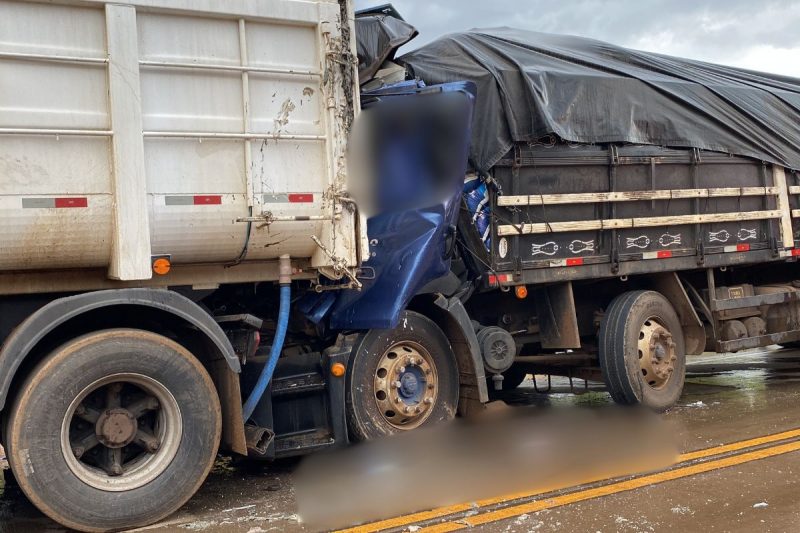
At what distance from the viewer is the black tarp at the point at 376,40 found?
617 cm

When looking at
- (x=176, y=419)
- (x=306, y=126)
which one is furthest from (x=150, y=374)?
(x=306, y=126)

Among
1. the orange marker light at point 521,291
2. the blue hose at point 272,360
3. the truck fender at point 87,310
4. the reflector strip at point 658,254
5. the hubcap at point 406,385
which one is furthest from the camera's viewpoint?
the reflector strip at point 658,254

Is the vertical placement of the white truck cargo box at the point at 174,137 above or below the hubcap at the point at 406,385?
above

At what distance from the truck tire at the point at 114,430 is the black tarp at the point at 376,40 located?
2.66 metres

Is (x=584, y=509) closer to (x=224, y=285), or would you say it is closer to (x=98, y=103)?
(x=224, y=285)

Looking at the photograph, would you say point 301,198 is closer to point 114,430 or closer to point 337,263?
point 337,263

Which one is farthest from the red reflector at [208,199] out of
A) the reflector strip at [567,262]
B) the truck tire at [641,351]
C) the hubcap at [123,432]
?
the truck tire at [641,351]

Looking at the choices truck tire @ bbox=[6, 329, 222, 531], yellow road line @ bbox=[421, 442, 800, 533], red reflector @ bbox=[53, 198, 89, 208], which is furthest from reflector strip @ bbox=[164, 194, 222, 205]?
yellow road line @ bbox=[421, 442, 800, 533]

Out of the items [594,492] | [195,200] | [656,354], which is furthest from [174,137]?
[656,354]

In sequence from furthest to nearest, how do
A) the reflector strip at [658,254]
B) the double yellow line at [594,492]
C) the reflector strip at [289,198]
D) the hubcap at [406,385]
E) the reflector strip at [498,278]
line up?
the reflector strip at [658,254] → the reflector strip at [498,278] → the hubcap at [406,385] → the reflector strip at [289,198] → the double yellow line at [594,492]

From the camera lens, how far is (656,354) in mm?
7609

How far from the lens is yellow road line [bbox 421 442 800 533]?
4543 mm

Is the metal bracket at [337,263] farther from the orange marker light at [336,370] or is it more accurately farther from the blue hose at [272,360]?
the orange marker light at [336,370]

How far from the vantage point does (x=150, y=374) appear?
462 centimetres
